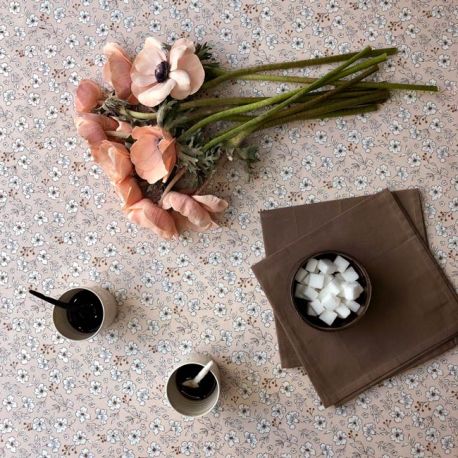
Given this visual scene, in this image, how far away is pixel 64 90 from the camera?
128 cm

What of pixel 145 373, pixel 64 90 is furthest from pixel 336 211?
pixel 64 90

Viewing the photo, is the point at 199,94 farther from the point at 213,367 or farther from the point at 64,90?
the point at 213,367

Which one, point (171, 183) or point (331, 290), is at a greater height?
point (171, 183)

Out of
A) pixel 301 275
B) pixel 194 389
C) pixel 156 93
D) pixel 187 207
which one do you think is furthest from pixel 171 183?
pixel 194 389

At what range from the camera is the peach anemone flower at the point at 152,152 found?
113 cm

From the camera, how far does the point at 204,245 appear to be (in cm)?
124

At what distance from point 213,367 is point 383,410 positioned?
36cm

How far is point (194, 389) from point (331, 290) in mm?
349

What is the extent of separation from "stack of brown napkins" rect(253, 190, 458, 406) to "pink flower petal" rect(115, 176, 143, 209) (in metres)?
0.29

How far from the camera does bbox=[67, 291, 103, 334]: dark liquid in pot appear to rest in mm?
1196

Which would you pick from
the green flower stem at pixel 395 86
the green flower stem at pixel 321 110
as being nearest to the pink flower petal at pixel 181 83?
the green flower stem at pixel 321 110

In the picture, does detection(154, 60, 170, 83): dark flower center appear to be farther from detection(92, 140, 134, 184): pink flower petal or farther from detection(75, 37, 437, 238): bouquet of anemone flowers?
detection(92, 140, 134, 184): pink flower petal

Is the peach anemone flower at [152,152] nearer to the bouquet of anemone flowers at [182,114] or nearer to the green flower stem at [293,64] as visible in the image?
the bouquet of anemone flowers at [182,114]

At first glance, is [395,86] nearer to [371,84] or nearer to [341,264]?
[371,84]
